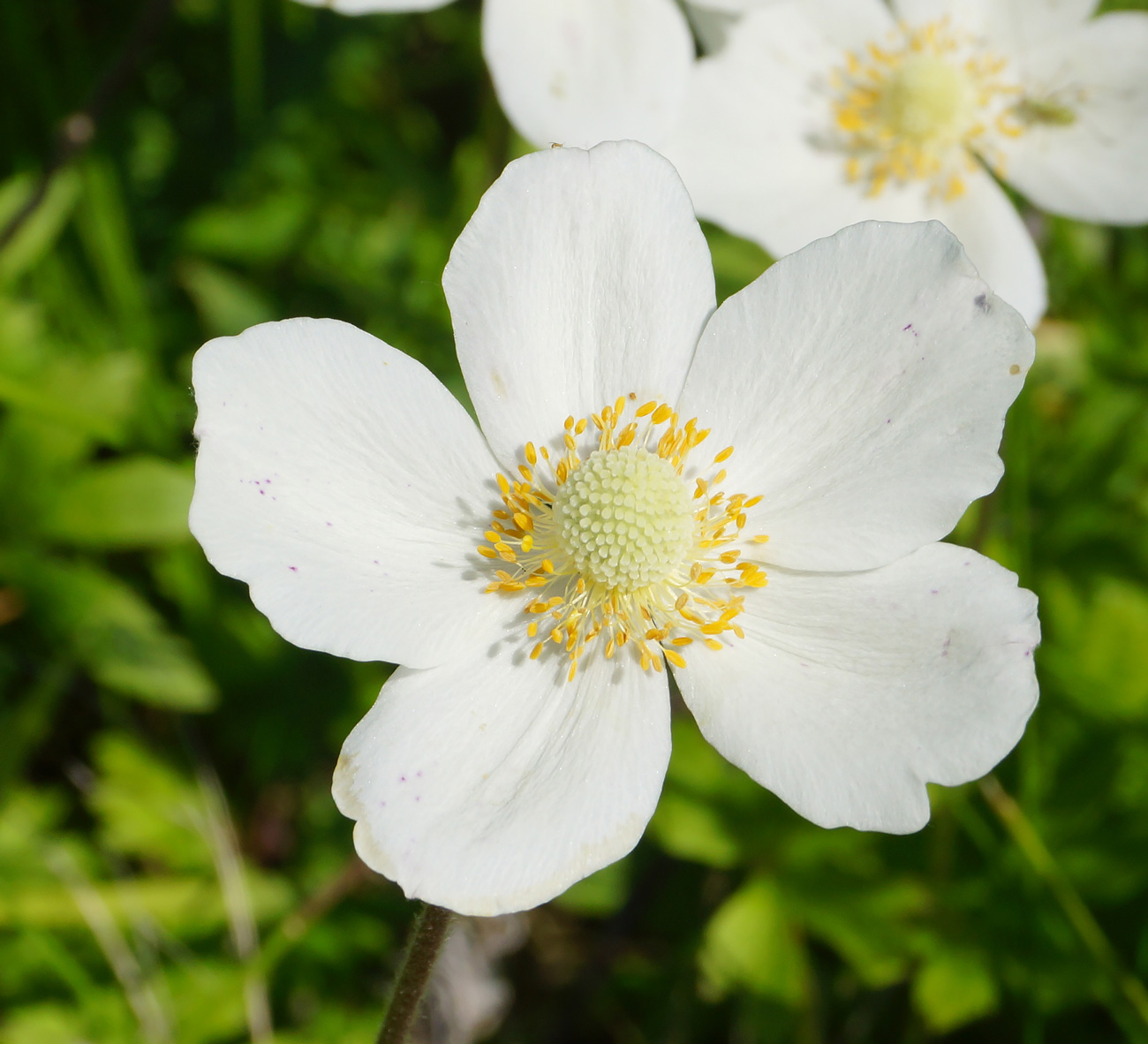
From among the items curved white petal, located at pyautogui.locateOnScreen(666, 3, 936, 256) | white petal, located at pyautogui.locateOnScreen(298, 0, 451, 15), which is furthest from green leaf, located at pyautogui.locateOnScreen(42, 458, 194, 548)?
curved white petal, located at pyautogui.locateOnScreen(666, 3, 936, 256)

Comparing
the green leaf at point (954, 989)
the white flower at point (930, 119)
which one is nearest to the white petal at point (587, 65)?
the white flower at point (930, 119)

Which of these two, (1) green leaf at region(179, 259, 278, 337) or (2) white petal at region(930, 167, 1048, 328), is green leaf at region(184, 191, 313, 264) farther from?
(2) white petal at region(930, 167, 1048, 328)

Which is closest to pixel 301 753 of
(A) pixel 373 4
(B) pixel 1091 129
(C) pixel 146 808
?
(C) pixel 146 808

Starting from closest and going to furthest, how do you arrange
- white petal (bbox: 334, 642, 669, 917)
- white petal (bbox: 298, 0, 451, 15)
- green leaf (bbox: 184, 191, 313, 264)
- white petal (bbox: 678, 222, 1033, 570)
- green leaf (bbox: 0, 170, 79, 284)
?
white petal (bbox: 334, 642, 669, 917) → white petal (bbox: 678, 222, 1033, 570) → white petal (bbox: 298, 0, 451, 15) → green leaf (bbox: 0, 170, 79, 284) → green leaf (bbox: 184, 191, 313, 264)

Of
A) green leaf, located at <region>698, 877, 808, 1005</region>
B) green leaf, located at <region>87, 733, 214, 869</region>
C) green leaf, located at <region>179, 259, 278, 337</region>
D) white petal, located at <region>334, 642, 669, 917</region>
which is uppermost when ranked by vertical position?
white petal, located at <region>334, 642, 669, 917</region>

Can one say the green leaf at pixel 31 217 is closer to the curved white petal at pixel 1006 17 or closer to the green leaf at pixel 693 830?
the green leaf at pixel 693 830

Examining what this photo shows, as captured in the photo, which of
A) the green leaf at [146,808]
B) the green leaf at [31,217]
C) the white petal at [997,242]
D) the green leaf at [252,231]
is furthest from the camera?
the green leaf at [252,231]
